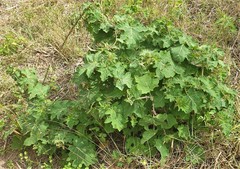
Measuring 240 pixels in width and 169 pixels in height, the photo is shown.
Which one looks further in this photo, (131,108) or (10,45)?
(10,45)

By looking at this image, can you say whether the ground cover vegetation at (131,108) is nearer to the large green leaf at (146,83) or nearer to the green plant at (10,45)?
the large green leaf at (146,83)

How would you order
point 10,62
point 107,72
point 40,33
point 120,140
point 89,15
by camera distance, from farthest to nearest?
point 40,33
point 10,62
point 120,140
point 89,15
point 107,72

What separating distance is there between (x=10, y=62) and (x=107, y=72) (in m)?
1.45

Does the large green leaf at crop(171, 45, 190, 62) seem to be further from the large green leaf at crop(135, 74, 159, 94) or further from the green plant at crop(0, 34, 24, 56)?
the green plant at crop(0, 34, 24, 56)

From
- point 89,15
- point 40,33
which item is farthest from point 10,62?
point 89,15

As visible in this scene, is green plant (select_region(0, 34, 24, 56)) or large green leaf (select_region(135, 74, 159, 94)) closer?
large green leaf (select_region(135, 74, 159, 94))

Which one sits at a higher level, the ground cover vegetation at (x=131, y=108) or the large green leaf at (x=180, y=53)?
the large green leaf at (x=180, y=53)

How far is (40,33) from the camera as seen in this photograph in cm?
412

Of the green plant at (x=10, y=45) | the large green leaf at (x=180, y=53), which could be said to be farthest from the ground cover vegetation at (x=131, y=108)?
the green plant at (x=10, y=45)

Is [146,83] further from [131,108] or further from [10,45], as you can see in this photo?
[10,45]

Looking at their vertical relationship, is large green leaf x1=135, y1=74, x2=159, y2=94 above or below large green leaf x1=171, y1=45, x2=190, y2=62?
below

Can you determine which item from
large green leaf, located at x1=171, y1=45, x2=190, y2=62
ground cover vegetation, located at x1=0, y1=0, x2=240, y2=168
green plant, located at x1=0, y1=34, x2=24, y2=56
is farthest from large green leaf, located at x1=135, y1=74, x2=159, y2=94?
green plant, located at x1=0, y1=34, x2=24, y2=56

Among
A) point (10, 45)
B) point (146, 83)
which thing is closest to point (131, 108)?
point (146, 83)

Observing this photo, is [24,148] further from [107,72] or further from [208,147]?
[208,147]
